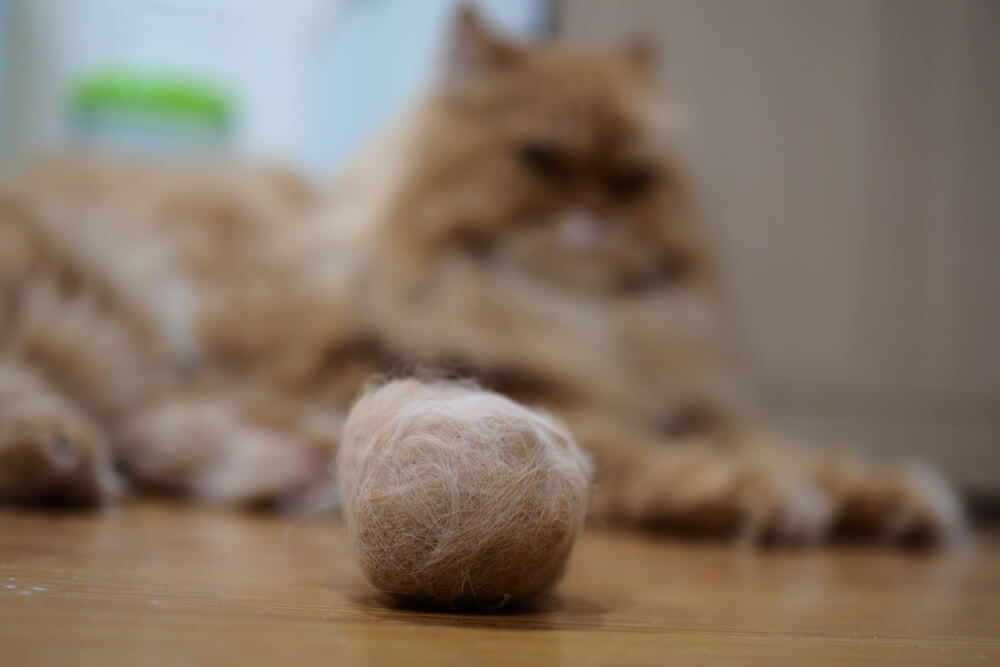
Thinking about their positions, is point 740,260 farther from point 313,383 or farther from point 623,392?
point 313,383

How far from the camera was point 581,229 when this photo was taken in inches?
68.4

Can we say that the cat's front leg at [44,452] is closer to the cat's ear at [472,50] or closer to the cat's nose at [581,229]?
the cat's nose at [581,229]

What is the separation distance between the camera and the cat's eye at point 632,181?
182 cm

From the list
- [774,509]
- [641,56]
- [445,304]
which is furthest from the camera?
[641,56]

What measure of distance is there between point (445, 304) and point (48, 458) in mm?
746

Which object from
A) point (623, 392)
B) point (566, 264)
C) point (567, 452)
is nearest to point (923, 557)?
point (623, 392)

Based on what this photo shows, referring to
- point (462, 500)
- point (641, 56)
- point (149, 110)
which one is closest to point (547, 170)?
point (641, 56)

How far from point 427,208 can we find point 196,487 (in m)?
0.64

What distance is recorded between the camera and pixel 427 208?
1753 millimetres

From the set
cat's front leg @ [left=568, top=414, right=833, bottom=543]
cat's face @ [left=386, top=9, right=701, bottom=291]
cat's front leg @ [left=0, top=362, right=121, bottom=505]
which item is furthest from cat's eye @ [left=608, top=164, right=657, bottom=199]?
cat's front leg @ [left=0, top=362, right=121, bottom=505]

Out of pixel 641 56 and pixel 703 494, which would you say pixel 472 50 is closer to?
pixel 641 56

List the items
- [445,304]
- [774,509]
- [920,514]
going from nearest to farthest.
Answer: [774,509] → [920,514] → [445,304]

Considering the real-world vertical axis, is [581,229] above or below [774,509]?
above

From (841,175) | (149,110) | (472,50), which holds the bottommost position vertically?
(472,50)
